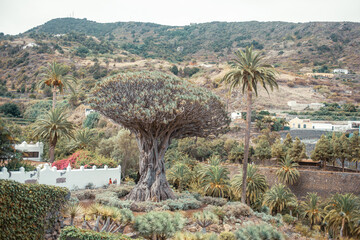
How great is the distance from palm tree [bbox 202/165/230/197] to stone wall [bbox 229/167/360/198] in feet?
46.5

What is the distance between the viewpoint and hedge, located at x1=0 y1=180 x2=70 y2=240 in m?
8.52

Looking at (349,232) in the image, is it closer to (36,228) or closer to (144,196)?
(144,196)

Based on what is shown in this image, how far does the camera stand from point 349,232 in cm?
2266

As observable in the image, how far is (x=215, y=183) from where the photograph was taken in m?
23.3

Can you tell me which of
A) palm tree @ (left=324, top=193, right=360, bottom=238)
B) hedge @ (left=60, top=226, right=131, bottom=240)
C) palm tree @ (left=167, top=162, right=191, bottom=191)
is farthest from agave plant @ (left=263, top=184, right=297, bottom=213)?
hedge @ (left=60, top=226, right=131, bottom=240)

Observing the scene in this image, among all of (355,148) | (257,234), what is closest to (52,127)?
(257,234)

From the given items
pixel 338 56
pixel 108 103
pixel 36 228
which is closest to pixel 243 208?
pixel 108 103

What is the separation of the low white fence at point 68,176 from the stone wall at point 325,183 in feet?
67.7

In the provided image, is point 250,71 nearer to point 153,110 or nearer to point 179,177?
point 153,110

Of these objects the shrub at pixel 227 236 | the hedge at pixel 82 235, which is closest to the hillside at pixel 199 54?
the shrub at pixel 227 236

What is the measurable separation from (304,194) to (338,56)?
108 metres

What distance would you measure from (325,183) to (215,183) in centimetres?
1666

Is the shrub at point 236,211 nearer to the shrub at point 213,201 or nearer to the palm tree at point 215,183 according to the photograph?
the shrub at point 213,201

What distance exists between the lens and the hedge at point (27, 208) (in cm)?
852
